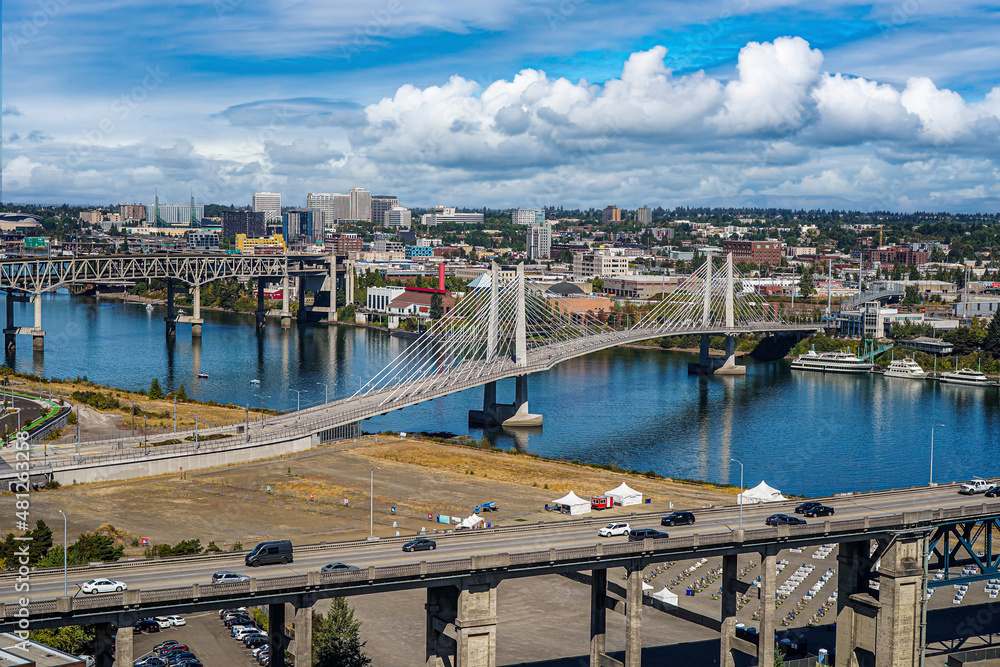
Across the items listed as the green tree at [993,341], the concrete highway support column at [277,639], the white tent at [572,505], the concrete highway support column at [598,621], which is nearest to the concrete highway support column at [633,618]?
the concrete highway support column at [598,621]

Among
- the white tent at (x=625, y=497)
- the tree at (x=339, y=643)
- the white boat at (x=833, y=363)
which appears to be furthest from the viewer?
the white boat at (x=833, y=363)

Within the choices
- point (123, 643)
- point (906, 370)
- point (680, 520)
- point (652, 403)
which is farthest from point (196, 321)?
point (123, 643)

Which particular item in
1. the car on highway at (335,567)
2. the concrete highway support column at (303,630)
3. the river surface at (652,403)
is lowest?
the river surface at (652,403)

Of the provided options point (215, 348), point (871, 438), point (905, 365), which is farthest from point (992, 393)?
point (215, 348)

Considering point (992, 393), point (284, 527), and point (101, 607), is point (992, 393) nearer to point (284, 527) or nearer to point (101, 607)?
point (284, 527)

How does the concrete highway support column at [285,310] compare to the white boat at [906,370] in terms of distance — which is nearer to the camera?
the white boat at [906,370]

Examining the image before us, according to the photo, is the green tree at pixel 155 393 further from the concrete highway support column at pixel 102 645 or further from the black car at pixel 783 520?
the black car at pixel 783 520

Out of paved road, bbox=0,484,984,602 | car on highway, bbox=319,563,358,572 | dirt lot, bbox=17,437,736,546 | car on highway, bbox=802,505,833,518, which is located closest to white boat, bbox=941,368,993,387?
dirt lot, bbox=17,437,736,546
